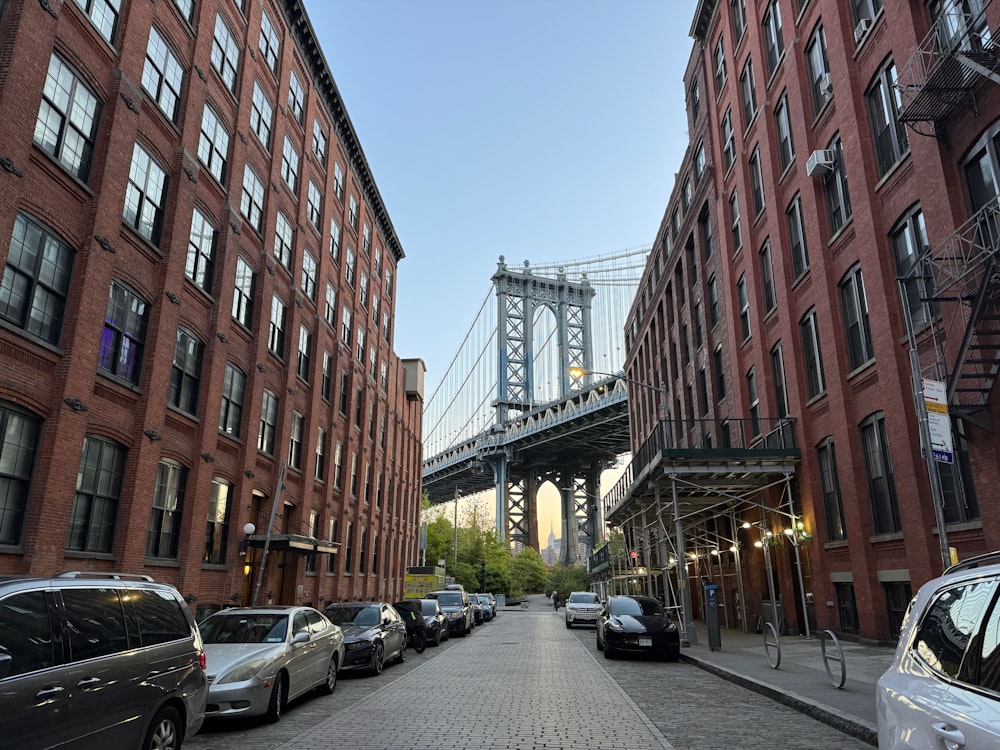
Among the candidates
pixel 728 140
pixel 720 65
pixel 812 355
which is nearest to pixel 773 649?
pixel 812 355

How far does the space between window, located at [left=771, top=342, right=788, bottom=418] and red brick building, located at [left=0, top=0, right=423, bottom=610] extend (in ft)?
50.2

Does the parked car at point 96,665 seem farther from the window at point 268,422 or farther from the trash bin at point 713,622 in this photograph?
the window at point 268,422

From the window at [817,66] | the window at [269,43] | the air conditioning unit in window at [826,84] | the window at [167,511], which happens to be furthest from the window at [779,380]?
the window at [269,43]

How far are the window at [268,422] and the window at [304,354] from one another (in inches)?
102

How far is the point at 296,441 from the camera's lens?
89.9ft

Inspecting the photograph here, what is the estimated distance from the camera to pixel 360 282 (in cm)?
3741

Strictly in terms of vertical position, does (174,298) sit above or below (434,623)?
above

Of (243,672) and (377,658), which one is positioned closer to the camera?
(243,672)

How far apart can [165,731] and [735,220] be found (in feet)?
84.7

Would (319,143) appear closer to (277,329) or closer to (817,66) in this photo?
(277,329)

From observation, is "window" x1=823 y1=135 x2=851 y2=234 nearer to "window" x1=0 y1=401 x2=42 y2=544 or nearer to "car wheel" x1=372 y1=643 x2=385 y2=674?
"car wheel" x1=372 y1=643 x2=385 y2=674

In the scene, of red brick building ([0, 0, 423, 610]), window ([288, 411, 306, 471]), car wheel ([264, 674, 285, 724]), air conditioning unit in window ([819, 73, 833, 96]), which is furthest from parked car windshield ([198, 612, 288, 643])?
→ air conditioning unit in window ([819, 73, 833, 96])

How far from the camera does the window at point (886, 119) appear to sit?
16.5 meters

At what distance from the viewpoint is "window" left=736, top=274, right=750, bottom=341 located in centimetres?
2622
